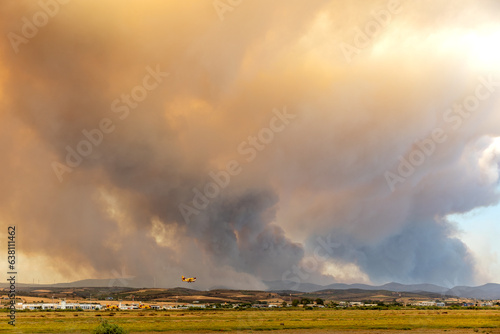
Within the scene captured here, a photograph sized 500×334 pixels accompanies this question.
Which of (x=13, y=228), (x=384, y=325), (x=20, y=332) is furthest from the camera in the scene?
(x=384, y=325)

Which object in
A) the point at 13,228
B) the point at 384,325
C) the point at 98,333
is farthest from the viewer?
the point at 384,325

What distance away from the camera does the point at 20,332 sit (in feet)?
465

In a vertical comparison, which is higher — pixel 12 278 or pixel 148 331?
pixel 12 278

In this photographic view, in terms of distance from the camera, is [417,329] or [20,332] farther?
[417,329]

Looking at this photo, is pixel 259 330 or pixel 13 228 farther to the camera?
pixel 259 330

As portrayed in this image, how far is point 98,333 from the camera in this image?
117562mm

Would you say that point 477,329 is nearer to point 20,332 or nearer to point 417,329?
point 417,329

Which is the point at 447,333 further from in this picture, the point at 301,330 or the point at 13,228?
the point at 13,228

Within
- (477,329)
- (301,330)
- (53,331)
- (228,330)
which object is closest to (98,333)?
(53,331)

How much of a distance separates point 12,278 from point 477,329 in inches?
5538

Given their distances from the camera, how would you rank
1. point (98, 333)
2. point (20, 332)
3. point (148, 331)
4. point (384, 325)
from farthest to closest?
point (384, 325), point (148, 331), point (20, 332), point (98, 333)

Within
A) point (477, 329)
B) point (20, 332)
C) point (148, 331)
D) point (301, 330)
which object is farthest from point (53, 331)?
point (477, 329)

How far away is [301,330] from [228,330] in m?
24.1

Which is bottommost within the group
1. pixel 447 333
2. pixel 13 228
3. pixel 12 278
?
pixel 447 333
